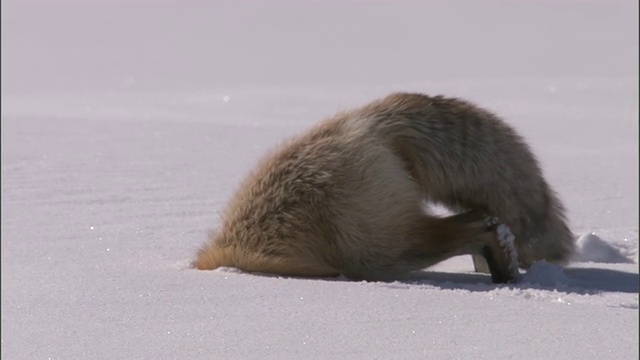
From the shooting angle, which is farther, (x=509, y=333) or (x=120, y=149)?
(x=120, y=149)

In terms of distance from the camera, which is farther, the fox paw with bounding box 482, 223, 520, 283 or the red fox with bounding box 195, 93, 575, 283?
the fox paw with bounding box 482, 223, 520, 283

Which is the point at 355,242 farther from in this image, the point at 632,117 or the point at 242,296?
the point at 632,117

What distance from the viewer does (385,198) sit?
15.3ft

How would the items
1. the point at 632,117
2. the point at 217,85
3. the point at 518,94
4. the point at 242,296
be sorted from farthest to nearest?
1. the point at 217,85
2. the point at 518,94
3. the point at 632,117
4. the point at 242,296

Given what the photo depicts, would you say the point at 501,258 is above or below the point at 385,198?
below

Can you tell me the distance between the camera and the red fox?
4668mm

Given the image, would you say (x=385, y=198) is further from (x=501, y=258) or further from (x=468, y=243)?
(x=501, y=258)

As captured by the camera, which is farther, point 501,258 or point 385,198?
point 501,258

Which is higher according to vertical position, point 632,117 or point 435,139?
point 435,139

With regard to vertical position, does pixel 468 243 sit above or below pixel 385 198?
below

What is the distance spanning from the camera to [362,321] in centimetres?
367

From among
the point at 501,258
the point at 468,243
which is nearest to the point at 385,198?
the point at 468,243

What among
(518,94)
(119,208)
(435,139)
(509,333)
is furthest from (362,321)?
(518,94)

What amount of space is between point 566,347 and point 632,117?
29.0 ft
